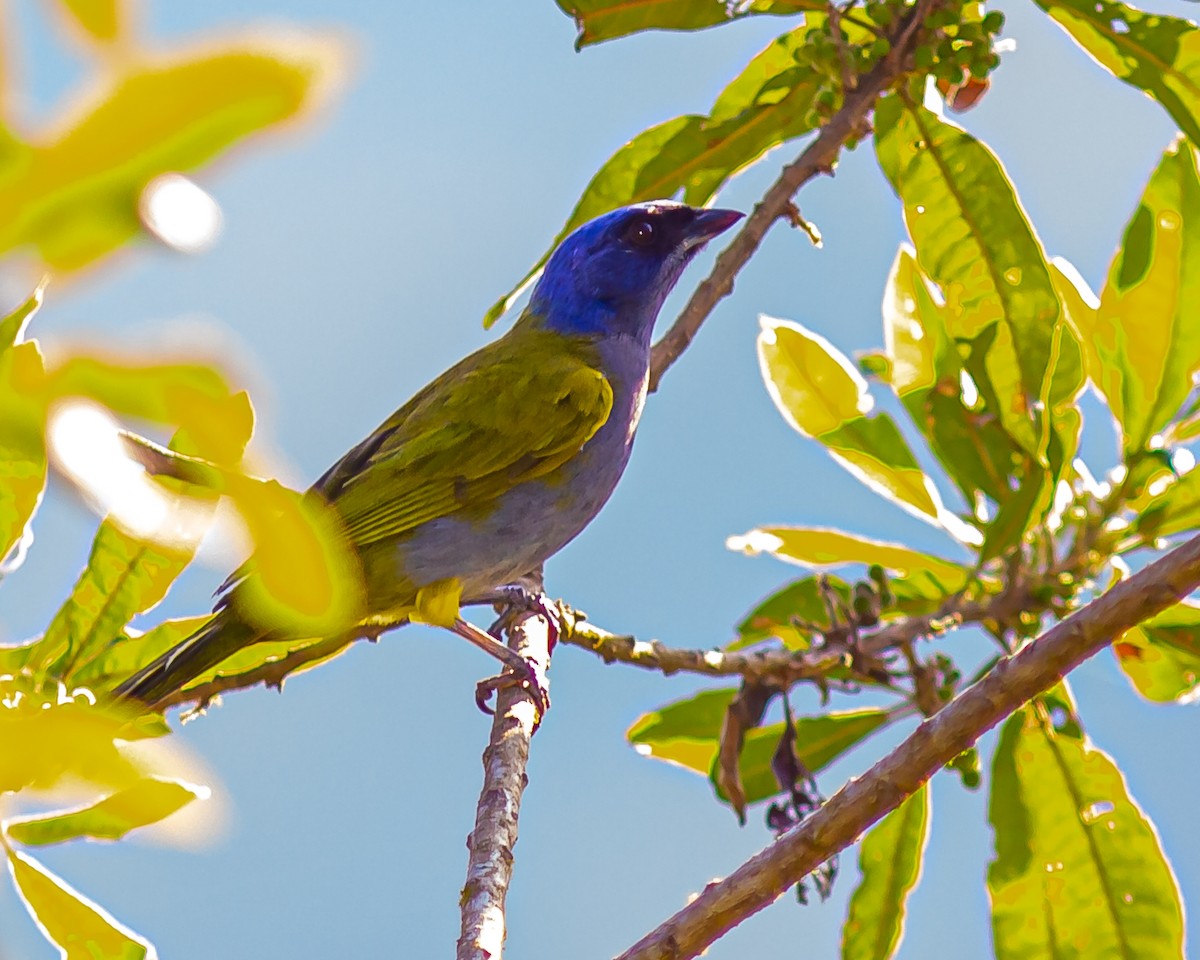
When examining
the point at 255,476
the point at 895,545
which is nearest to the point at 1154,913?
the point at 895,545

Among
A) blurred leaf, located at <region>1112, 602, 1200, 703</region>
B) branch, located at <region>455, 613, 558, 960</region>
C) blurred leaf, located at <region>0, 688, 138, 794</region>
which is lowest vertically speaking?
blurred leaf, located at <region>0, 688, 138, 794</region>

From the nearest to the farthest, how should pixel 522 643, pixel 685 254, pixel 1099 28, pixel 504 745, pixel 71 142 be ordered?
pixel 71 142 < pixel 504 745 < pixel 522 643 < pixel 1099 28 < pixel 685 254

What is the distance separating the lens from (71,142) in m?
0.41

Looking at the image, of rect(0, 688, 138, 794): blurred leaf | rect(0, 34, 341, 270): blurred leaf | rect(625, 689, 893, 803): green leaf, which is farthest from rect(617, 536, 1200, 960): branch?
rect(625, 689, 893, 803): green leaf

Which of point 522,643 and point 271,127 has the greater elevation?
point 522,643

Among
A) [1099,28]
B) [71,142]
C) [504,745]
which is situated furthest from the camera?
[1099,28]

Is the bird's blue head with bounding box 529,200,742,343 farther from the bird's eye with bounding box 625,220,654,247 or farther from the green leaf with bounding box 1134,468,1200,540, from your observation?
the green leaf with bounding box 1134,468,1200,540

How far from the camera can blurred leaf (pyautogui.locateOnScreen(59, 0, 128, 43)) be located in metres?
0.41

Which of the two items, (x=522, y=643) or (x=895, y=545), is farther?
(x=895, y=545)

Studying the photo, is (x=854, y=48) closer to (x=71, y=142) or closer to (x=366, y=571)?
(x=366, y=571)

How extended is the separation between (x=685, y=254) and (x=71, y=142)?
14.2 ft

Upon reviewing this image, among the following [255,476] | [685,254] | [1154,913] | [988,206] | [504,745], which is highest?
[685,254]

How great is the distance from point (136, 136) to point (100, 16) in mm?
38

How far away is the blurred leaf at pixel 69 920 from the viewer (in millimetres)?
2662
